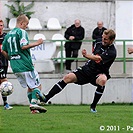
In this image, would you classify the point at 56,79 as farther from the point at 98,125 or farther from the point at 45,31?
the point at 98,125

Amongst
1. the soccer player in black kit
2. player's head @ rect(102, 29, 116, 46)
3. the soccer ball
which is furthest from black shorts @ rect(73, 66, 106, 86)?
the soccer ball

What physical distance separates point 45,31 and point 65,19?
3.41 feet

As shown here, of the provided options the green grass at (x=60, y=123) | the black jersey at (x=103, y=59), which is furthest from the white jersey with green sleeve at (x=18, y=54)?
the black jersey at (x=103, y=59)

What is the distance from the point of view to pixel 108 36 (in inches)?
573

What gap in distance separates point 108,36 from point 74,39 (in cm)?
733

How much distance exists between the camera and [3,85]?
49.7ft

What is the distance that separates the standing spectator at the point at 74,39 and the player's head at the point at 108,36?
277 inches

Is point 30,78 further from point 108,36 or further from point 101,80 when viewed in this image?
point 108,36

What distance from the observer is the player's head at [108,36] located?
47.5 feet

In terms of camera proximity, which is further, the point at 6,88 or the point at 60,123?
the point at 6,88

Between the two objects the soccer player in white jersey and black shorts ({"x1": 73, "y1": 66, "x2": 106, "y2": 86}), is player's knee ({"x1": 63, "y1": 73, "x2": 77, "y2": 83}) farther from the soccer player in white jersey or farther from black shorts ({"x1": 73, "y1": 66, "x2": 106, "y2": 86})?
the soccer player in white jersey

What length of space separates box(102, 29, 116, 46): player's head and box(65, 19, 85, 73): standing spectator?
7.04 metres

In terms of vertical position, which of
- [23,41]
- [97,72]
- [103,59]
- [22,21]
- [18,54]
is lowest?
[97,72]

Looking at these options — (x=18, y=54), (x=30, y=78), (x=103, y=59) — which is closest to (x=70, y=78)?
(x=103, y=59)
